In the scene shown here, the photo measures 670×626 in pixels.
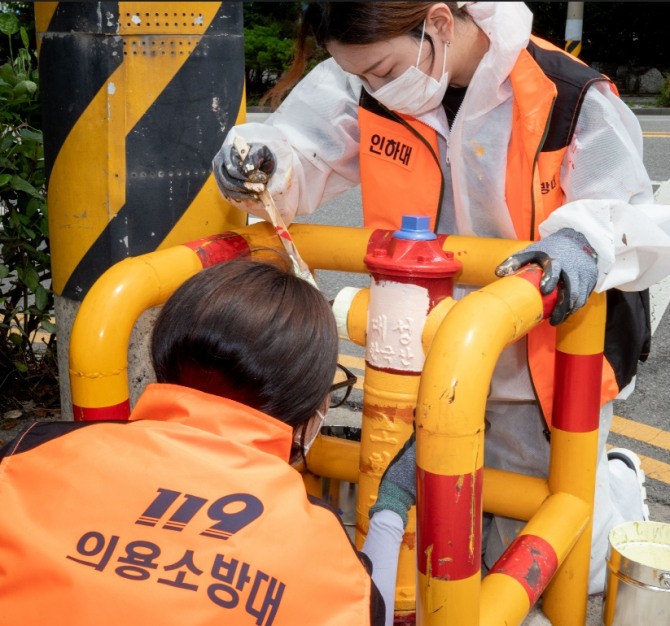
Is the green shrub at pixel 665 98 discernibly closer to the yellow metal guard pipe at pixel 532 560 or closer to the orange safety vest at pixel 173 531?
the yellow metal guard pipe at pixel 532 560

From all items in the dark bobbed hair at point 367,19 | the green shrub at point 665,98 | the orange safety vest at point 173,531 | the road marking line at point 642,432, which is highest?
the dark bobbed hair at point 367,19

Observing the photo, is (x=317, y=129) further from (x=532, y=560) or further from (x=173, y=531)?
(x=173, y=531)

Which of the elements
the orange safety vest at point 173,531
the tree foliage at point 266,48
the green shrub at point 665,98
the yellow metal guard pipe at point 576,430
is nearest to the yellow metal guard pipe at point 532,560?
the yellow metal guard pipe at point 576,430

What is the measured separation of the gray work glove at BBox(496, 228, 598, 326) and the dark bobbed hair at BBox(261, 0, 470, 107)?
1.98ft

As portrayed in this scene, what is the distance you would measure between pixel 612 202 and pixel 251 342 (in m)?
0.73

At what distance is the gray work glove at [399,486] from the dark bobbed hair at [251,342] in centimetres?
26

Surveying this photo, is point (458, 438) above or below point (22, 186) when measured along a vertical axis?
above

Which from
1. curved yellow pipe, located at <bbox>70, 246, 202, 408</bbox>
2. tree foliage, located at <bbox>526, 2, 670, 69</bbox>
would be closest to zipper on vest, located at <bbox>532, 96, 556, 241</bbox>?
curved yellow pipe, located at <bbox>70, 246, 202, 408</bbox>

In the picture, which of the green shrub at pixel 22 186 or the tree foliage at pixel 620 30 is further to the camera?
the tree foliage at pixel 620 30

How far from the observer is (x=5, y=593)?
1250 mm

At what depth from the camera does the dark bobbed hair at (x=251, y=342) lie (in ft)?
4.62

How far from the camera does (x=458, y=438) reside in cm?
141

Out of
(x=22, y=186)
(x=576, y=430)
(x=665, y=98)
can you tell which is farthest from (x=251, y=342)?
(x=665, y=98)

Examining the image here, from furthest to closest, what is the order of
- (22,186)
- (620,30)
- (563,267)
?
(620,30) < (22,186) < (563,267)
